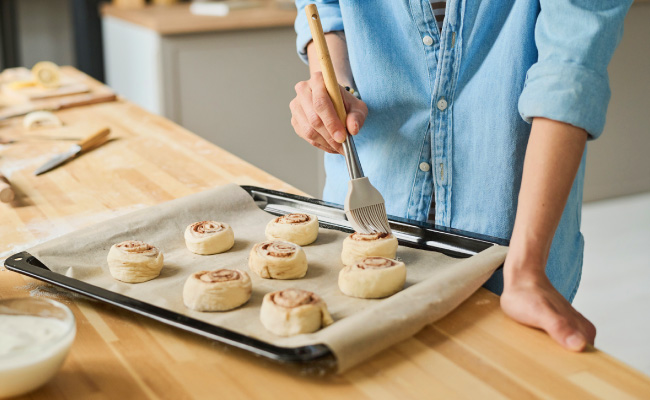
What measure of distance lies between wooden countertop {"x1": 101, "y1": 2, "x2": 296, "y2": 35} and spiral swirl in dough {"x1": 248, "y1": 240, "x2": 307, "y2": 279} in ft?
6.45

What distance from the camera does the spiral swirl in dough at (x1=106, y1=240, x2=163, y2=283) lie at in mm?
838

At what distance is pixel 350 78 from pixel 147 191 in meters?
0.44

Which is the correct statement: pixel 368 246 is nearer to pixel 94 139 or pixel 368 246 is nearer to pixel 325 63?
pixel 325 63

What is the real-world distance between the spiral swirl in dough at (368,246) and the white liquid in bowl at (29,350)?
14.8 inches

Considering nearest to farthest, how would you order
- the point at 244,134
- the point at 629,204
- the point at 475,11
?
the point at 475,11
the point at 244,134
the point at 629,204

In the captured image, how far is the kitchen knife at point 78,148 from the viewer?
1374 millimetres

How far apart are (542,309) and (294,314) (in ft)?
0.87

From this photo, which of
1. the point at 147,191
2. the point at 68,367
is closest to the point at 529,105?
the point at 68,367

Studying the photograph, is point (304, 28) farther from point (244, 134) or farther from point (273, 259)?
point (244, 134)

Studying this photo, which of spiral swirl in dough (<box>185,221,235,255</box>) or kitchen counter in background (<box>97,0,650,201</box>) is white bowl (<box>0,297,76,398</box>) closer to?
spiral swirl in dough (<box>185,221,235,255</box>)

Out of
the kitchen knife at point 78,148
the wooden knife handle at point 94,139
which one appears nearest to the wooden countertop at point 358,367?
the kitchen knife at point 78,148

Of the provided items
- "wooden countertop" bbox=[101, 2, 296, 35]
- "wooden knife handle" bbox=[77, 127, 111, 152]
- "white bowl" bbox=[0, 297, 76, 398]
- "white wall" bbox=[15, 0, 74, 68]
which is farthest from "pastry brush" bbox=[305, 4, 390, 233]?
"white wall" bbox=[15, 0, 74, 68]

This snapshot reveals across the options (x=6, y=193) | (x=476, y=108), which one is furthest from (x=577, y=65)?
(x=6, y=193)

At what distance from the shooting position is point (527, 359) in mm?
668
